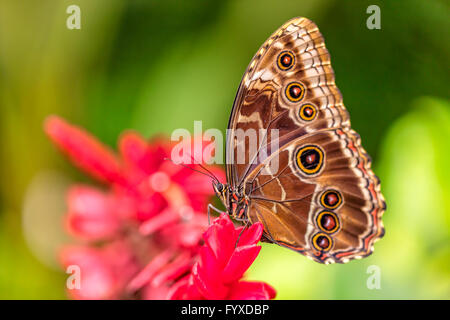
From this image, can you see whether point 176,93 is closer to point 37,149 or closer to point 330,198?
point 37,149

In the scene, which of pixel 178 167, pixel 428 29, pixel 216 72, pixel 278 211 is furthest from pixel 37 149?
pixel 428 29

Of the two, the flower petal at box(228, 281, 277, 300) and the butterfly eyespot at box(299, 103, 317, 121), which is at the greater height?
the butterfly eyespot at box(299, 103, 317, 121)

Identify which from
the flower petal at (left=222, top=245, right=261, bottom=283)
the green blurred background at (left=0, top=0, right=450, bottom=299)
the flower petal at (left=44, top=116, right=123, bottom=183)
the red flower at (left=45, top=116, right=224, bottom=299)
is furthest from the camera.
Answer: the green blurred background at (left=0, top=0, right=450, bottom=299)

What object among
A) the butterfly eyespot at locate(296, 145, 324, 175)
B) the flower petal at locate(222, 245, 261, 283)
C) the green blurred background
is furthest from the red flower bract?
the green blurred background

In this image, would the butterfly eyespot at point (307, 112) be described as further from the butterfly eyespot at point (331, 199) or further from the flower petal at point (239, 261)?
the flower petal at point (239, 261)

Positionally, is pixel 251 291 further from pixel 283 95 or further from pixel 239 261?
pixel 283 95

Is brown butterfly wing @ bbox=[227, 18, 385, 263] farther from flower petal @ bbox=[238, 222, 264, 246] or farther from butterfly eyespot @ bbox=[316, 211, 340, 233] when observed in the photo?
flower petal @ bbox=[238, 222, 264, 246]
